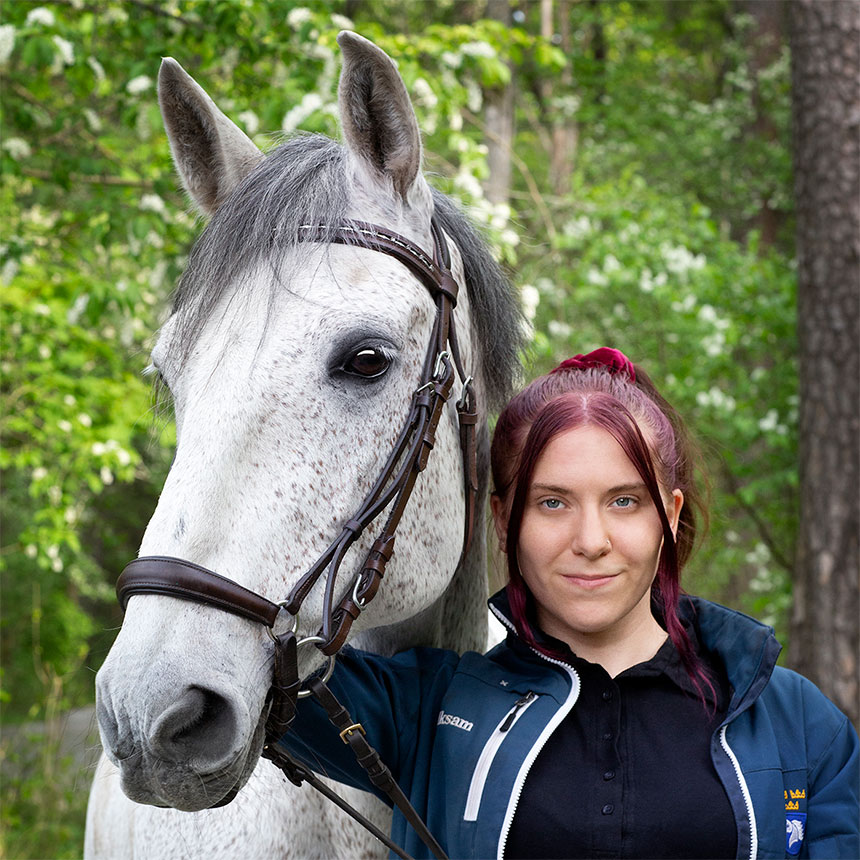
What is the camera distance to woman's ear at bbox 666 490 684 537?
209 centimetres

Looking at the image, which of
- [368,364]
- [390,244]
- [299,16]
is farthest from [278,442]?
[299,16]

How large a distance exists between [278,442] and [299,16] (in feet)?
11.2

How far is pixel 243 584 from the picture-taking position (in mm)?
1601

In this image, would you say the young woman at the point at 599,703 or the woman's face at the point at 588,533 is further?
the woman's face at the point at 588,533

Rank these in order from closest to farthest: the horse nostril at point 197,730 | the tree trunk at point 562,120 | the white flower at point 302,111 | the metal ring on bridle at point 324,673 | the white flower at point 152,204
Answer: the horse nostril at point 197,730 → the metal ring on bridle at point 324,673 → the white flower at point 302,111 → the white flower at point 152,204 → the tree trunk at point 562,120

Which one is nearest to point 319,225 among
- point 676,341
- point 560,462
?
point 560,462

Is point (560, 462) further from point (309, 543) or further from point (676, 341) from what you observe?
point (676, 341)

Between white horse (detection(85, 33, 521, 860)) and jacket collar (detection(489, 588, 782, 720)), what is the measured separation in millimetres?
231

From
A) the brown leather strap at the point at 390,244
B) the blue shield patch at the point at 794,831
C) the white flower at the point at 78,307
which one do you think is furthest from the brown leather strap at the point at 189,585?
the white flower at the point at 78,307

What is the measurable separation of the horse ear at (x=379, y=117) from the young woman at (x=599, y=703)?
0.60m

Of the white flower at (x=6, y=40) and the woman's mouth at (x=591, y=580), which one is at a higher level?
the white flower at (x=6, y=40)

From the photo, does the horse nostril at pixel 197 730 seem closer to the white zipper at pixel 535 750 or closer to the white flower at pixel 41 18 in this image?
the white zipper at pixel 535 750

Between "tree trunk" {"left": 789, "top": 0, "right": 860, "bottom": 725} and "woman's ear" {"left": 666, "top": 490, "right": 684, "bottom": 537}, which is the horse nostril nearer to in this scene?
"woman's ear" {"left": 666, "top": 490, "right": 684, "bottom": 537}

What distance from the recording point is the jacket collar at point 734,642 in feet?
6.10
